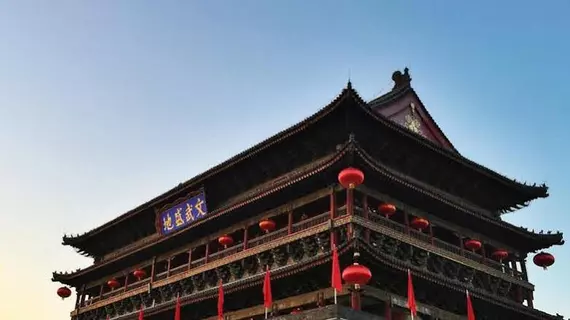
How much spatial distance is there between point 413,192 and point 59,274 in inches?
784

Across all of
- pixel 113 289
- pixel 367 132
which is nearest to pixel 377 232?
pixel 367 132

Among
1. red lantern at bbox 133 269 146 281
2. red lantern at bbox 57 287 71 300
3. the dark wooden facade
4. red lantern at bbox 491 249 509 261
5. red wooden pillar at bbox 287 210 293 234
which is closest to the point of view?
the dark wooden facade

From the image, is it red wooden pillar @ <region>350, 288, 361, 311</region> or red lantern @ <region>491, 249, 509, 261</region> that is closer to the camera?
red wooden pillar @ <region>350, 288, 361, 311</region>

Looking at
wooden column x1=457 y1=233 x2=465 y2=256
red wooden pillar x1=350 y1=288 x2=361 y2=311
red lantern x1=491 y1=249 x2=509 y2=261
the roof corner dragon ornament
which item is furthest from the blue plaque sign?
red lantern x1=491 y1=249 x2=509 y2=261

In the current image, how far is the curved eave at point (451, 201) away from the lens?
2069 centimetres

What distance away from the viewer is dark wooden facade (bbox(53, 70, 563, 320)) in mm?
20484

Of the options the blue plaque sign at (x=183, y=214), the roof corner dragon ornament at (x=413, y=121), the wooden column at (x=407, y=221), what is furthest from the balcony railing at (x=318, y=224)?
the roof corner dragon ornament at (x=413, y=121)

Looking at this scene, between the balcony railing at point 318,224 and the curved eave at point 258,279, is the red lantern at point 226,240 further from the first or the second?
the curved eave at point 258,279

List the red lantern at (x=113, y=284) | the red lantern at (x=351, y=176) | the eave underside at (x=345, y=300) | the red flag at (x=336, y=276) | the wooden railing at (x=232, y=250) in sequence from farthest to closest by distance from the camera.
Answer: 1. the red lantern at (x=113, y=284)
2. the wooden railing at (x=232, y=250)
3. the eave underside at (x=345, y=300)
4. the red lantern at (x=351, y=176)
5. the red flag at (x=336, y=276)

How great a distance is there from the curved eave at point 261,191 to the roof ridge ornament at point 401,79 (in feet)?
24.1

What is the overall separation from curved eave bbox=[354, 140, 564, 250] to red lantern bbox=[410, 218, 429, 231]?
37.7 inches

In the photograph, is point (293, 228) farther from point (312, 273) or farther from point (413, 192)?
point (413, 192)

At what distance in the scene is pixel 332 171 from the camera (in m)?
21.1

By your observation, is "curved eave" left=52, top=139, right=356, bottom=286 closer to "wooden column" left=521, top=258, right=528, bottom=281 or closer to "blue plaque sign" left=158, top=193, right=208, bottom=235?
"blue plaque sign" left=158, top=193, right=208, bottom=235
